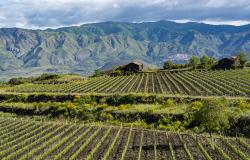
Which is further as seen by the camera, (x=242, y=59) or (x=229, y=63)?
(x=242, y=59)

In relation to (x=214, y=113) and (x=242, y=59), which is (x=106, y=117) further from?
(x=242, y=59)

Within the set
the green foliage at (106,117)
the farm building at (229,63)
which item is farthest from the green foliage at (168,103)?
the farm building at (229,63)

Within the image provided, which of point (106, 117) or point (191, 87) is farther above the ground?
point (191, 87)

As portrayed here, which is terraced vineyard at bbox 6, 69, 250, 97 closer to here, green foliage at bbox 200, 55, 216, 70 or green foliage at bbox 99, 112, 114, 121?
green foliage at bbox 99, 112, 114, 121

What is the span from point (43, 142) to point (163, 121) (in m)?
20.9

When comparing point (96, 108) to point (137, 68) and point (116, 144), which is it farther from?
point (137, 68)

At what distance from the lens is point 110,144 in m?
43.8

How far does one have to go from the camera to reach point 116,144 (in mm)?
43812

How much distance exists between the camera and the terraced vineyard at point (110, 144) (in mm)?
38500

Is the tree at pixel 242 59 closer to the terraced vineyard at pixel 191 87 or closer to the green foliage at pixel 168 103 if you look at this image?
the terraced vineyard at pixel 191 87

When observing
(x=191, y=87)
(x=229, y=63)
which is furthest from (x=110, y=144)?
(x=229, y=63)

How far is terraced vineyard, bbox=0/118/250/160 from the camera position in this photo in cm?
3850

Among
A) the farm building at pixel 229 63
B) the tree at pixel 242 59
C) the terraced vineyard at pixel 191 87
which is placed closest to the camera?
the terraced vineyard at pixel 191 87

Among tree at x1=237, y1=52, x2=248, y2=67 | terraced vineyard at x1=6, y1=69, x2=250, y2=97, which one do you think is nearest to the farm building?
tree at x1=237, y1=52, x2=248, y2=67
